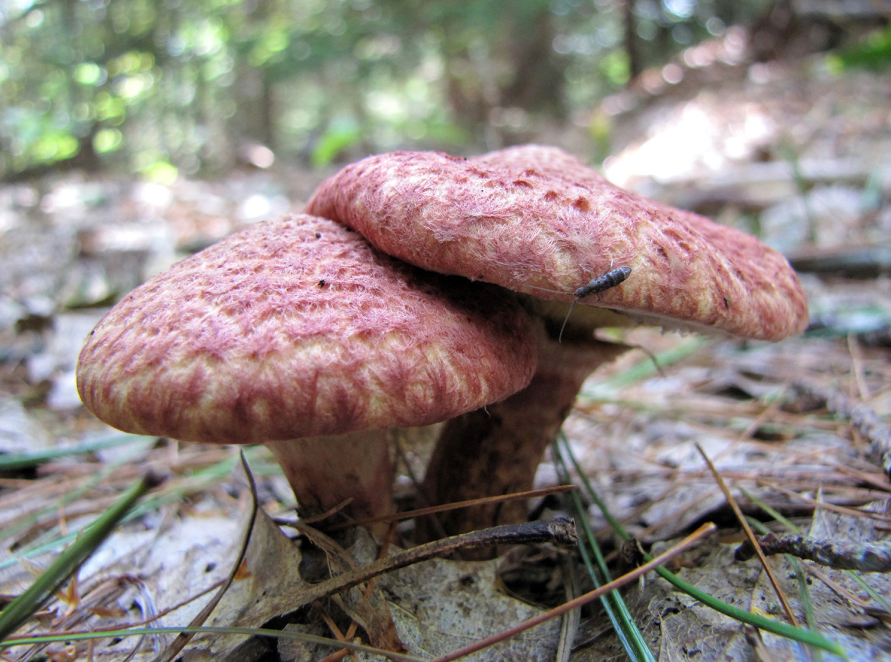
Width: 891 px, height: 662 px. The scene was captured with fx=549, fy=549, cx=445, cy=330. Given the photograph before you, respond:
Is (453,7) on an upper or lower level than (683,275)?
upper

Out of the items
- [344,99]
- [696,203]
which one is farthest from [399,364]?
[344,99]

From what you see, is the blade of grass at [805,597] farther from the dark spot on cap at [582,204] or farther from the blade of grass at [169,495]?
the blade of grass at [169,495]

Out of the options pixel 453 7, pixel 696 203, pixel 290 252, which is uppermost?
pixel 453 7

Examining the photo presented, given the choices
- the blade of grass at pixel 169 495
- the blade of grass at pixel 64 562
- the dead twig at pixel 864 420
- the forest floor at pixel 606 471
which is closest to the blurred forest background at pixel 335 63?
the forest floor at pixel 606 471

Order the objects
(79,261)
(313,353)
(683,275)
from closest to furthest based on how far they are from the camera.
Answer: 1. (313,353)
2. (683,275)
3. (79,261)

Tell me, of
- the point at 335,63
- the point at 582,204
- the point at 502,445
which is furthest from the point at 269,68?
the point at 582,204

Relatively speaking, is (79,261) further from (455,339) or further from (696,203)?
A: (696,203)

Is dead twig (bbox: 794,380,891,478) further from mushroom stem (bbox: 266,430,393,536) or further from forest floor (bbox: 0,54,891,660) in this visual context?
mushroom stem (bbox: 266,430,393,536)
